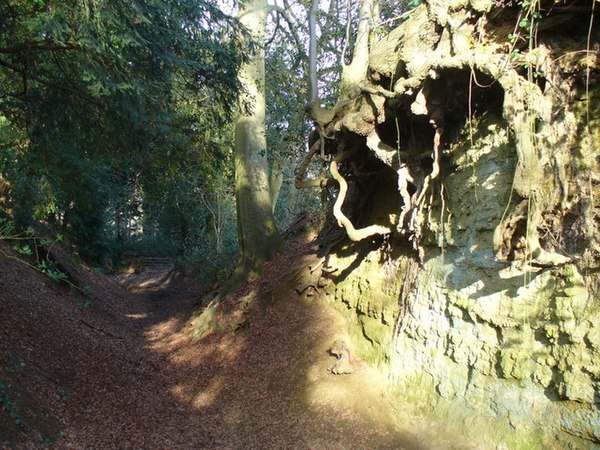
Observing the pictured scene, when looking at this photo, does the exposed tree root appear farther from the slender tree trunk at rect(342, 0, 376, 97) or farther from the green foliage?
the green foliage

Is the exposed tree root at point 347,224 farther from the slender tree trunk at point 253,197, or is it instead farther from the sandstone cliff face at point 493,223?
the slender tree trunk at point 253,197

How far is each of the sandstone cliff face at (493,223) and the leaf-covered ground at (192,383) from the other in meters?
0.90

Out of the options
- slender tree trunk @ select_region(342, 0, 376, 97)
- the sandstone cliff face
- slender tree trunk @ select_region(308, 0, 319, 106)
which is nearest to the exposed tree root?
the sandstone cliff face

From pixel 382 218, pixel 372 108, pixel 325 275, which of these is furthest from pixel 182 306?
pixel 372 108

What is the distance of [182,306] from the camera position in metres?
18.9

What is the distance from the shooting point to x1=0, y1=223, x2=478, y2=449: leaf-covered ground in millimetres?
6512

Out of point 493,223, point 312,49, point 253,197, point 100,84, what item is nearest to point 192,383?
point 253,197

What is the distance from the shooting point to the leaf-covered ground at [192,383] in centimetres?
651

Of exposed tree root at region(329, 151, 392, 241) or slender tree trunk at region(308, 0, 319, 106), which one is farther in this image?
slender tree trunk at region(308, 0, 319, 106)

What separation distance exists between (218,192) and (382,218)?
13.8 metres

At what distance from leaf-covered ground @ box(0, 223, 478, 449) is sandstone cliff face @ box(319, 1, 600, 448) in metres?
0.90

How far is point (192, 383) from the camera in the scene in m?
10.0

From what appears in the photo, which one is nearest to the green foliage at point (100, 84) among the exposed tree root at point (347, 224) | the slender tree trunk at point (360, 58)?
the slender tree trunk at point (360, 58)

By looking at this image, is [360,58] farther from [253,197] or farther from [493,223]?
[253,197]
